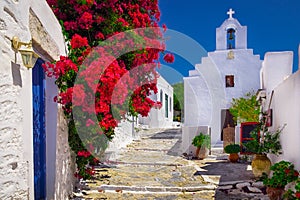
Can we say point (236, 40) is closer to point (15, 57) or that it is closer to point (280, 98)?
point (280, 98)

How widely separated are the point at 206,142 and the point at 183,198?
220 inches

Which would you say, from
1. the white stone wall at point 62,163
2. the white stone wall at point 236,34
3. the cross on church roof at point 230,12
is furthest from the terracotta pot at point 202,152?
the cross on church roof at point 230,12

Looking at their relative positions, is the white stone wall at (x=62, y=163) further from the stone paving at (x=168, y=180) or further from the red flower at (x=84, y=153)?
the stone paving at (x=168, y=180)

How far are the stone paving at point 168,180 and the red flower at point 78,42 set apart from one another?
293cm

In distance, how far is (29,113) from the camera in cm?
314

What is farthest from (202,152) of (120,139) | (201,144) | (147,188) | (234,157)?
(147,188)

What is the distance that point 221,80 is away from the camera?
50.6 ft

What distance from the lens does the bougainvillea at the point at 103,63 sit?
175 inches

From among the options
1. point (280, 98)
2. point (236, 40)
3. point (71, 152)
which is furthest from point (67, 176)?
point (236, 40)

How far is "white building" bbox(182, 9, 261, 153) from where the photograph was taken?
1513cm

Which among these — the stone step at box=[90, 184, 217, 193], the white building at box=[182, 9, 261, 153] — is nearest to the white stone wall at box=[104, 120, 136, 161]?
the stone step at box=[90, 184, 217, 193]

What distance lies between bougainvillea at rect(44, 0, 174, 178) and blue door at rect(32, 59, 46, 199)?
188 mm

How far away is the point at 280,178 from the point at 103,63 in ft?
11.6

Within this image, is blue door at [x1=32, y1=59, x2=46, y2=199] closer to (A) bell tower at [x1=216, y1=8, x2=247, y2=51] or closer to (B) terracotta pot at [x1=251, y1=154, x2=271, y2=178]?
(B) terracotta pot at [x1=251, y1=154, x2=271, y2=178]
